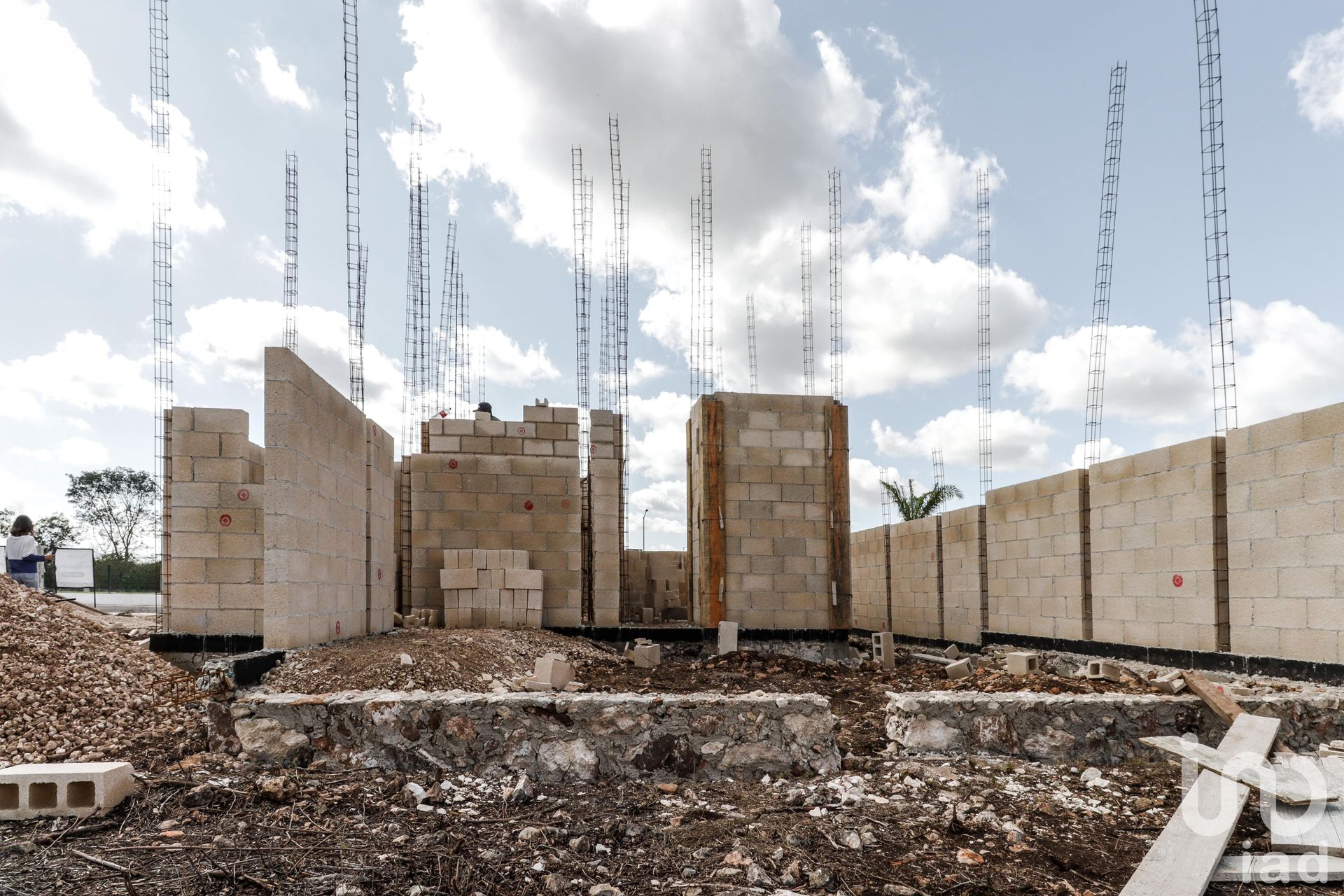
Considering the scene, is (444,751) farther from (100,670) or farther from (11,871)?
(100,670)

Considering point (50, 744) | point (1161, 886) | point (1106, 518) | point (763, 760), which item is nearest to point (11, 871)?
point (50, 744)

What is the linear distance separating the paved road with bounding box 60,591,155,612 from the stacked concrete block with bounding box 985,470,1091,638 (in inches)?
677

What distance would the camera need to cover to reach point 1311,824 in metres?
4.45

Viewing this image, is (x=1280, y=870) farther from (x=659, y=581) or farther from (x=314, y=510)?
(x=659, y=581)

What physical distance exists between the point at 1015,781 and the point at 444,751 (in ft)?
12.1

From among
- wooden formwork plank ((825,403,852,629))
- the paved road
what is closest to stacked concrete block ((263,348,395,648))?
wooden formwork plank ((825,403,852,629))

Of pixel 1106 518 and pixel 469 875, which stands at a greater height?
pixel 1106 518

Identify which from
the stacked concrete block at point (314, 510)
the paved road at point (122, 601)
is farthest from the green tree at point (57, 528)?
the stacked concrete block at point (314, 510)

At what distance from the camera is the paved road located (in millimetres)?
18906

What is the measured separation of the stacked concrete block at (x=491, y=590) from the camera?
11023 mm

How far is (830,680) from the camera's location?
394 inches

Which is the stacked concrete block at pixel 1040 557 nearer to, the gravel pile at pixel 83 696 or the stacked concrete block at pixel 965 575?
the stacked concrete block at pixel 965 575

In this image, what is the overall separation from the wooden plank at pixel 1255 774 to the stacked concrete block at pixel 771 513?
23.4 feet

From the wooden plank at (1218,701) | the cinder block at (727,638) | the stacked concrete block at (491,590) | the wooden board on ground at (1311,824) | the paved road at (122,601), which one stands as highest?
the stacked concrete block at (491,590)
